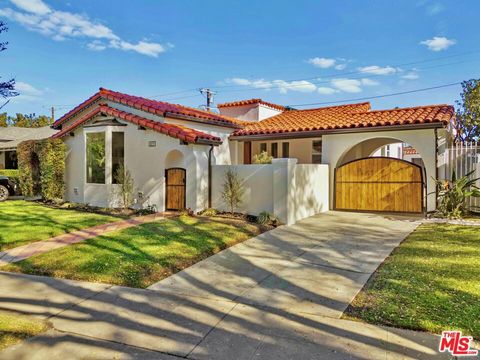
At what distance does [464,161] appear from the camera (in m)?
12.9

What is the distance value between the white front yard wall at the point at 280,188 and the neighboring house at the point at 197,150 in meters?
0.21

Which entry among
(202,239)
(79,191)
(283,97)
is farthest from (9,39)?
(283,97)

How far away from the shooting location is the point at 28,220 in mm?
11328

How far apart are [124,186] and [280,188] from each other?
20.7ft

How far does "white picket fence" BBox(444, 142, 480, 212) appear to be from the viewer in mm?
12500

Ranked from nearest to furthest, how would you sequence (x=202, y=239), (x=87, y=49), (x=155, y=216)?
(x=202, y=239)
(x=155, y=216)
(x=87, y=49)

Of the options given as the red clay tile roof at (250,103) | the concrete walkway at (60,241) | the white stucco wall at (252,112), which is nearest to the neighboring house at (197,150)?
the concrete walkway at (60,241)

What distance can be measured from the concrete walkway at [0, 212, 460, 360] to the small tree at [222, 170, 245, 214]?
4455 mm

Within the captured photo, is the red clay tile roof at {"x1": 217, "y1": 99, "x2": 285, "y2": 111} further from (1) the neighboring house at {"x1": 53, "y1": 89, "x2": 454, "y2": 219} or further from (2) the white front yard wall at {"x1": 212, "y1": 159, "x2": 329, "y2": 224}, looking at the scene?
(2) the white front yard wall at {"x1": 212, "y1": 159, "x2": 329, "y2": 224}

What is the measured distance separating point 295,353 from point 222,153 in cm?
1327

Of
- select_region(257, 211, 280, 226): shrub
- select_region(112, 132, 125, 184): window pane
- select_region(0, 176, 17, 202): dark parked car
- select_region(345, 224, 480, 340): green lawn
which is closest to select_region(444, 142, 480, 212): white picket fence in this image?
select_region(345, 224, 480, 340): green lawn

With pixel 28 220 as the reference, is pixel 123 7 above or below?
above

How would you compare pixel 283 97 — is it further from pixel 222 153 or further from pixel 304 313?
pixel 304 313

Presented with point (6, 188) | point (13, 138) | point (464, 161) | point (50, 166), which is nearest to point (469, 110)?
point (464, 161)
